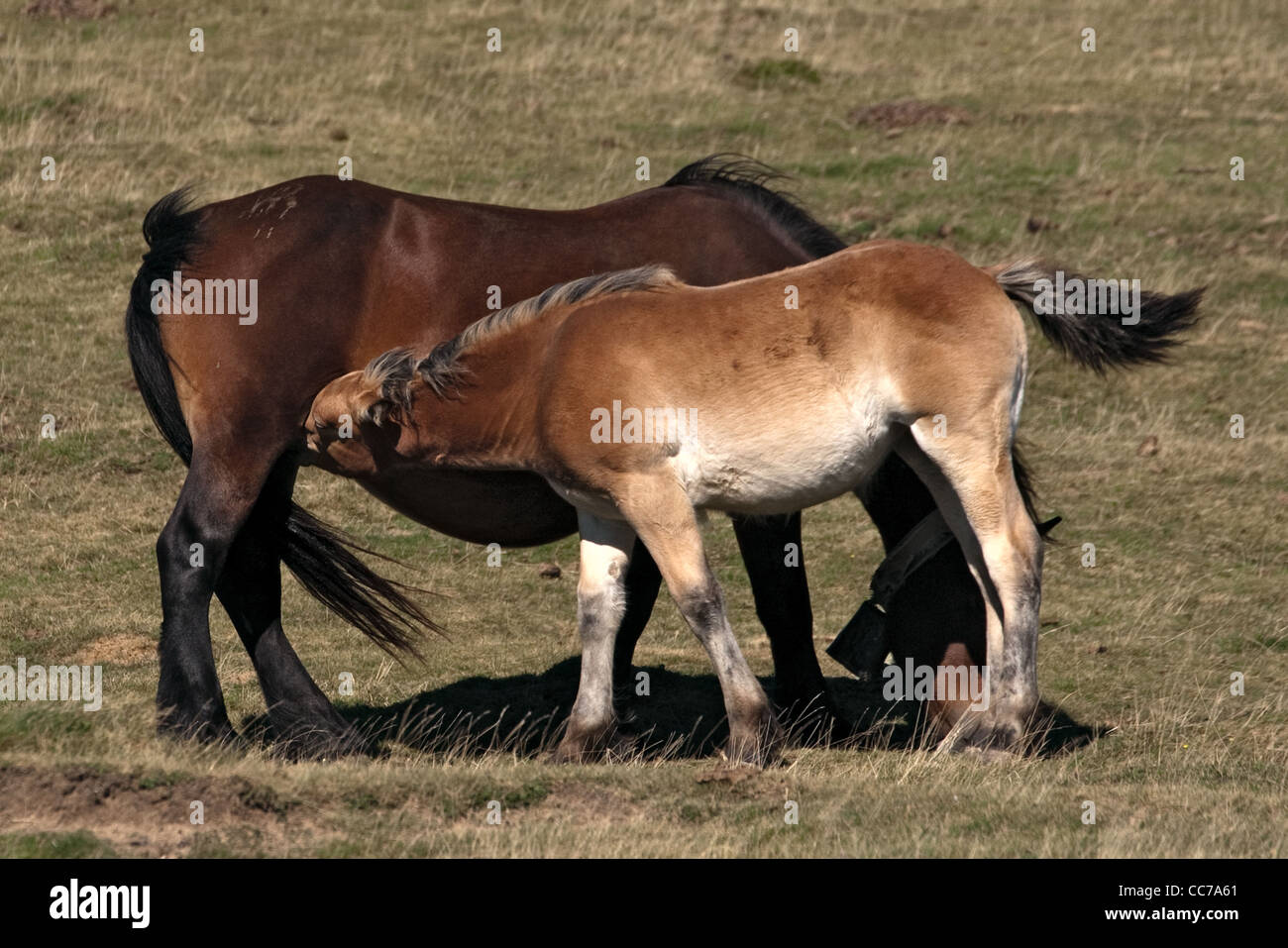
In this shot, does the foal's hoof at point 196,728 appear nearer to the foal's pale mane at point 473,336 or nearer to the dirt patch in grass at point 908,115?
the foal's pale mane at point 473,336

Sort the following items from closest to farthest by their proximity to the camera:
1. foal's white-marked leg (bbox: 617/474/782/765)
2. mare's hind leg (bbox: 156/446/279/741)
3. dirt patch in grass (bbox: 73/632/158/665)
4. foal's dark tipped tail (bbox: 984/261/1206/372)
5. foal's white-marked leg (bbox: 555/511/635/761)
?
1. foal's white-marked leg (bbox: 617/474/782/765)
2. foal's white-marked leg (bbox: 555/511/635/761)
3. mare's hind leg (bbox: 156/446/279/741)
4. foal's dark tipped tail (bbox: 984/261/1206/372)
5. dirt patch in grass (bbox: 73/632/158/665)

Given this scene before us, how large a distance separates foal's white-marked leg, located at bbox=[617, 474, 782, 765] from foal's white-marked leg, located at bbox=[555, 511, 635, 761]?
43 cm

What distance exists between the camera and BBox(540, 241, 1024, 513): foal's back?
25.0 ft

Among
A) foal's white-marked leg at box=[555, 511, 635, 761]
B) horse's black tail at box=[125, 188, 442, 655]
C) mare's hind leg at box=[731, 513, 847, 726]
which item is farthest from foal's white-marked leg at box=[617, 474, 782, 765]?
horse's black tail at box=[125, 188, 442, 655]

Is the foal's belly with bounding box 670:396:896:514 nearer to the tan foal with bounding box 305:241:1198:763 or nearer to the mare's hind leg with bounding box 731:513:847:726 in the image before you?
the tan foal with bounding box 305:241:1198:763

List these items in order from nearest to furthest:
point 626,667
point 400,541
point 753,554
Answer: point 753,554 < point 626,667 < point 400,541

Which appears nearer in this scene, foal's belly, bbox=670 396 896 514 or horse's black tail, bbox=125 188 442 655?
foal's belly, bbox=670 396 896 514

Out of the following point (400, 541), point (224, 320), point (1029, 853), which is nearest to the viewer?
point (1029, 853)

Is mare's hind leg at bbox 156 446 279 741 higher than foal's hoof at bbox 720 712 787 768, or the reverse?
mare's hind leg at bbox 156 446 279 741

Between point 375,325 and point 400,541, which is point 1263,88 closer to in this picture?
point 400,541

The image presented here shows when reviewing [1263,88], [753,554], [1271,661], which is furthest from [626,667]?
[1263,88]

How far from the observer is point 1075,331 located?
28.1ft

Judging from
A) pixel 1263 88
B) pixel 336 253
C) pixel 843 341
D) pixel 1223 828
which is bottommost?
pixel 1223 828

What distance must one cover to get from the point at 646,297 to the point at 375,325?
4.68ft
